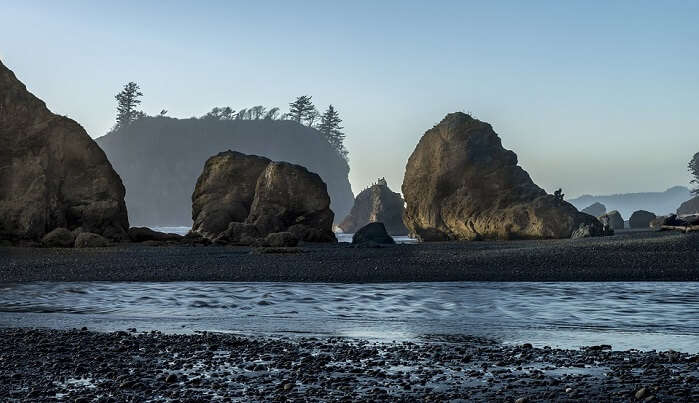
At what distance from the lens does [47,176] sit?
3872cm

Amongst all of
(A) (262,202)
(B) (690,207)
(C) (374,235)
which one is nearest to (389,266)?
(C) (374,235)

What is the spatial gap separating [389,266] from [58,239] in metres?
19.5

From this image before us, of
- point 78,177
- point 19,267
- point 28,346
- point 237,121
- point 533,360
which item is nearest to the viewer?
point 533,360

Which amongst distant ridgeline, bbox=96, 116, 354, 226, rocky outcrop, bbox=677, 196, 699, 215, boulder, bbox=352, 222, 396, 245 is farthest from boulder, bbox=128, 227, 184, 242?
distant ridgeline, bbox=96, 116, 354, 226

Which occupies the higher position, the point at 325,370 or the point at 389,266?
the point at 389,266

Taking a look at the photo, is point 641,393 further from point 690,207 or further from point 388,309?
point 690,207

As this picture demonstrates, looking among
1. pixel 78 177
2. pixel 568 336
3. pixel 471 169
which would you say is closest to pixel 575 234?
pixel 471 169

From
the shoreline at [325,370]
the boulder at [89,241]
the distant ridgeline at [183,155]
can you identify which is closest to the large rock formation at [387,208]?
the boulder at [89,241]

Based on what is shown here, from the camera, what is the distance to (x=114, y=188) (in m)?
41.6

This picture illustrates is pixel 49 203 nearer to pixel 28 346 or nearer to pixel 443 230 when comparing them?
pixel 443 230

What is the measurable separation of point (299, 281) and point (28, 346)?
9.94 metres

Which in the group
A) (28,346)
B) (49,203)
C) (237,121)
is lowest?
(28,346)

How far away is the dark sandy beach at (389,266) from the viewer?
18.8 m

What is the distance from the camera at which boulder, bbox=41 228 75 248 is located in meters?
34.6
